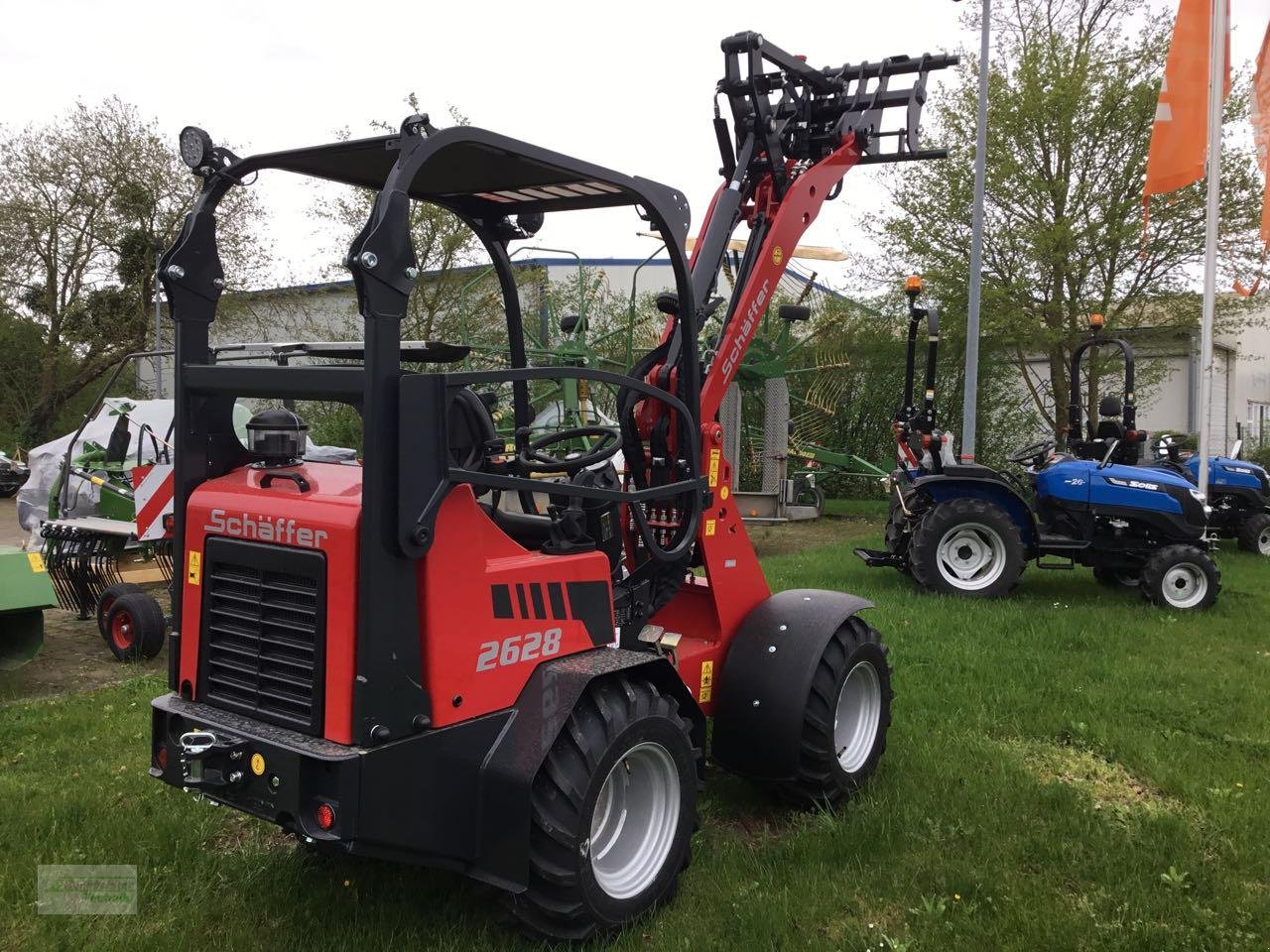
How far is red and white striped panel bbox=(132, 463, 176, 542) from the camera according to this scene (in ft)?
24.3

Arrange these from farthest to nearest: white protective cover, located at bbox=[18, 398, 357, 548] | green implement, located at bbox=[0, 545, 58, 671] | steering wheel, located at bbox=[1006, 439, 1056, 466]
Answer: steering wheel, located at bbox=[1006, 439, 1056, 466]
white protective cover, located at bbox=[18, 398, 357, 548]
green implement, located at bbox=[0, 545, 58, 671]

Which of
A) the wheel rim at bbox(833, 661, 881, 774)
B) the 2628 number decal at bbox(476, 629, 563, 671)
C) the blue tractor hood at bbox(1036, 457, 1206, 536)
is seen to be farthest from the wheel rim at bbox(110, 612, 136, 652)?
the blue tractor hood at bbox(1036, 457, 1206, 536)

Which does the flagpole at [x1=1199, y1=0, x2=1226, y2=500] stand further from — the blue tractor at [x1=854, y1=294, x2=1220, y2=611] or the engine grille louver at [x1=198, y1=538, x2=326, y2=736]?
the engine grille louver at [x1=198, y1=538, x2=326, y2=736]

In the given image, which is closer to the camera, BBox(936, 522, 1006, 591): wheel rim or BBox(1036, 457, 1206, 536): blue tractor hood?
BBox(1036, 457, 1206, 536): blue tractor hood

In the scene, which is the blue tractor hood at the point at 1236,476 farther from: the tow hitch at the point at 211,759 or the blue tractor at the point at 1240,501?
the tow hitch at the point at 211,759

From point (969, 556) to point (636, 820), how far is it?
630 cm

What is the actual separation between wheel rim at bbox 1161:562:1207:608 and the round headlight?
26.0 ft

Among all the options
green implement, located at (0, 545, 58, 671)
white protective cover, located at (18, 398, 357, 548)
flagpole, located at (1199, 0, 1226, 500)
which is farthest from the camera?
flagpole, located at (1199, 0, 1226, 500)

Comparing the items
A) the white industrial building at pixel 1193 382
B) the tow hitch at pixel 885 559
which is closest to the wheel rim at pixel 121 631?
the tow hitch at pixel 885 559

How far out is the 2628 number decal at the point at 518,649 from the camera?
2990mm

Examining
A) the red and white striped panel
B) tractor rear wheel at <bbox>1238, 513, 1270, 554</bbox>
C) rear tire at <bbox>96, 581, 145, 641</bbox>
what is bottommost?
rear tire at <bbox>96, 581, 145, 641</bbox>

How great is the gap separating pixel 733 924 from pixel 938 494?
21.0ft

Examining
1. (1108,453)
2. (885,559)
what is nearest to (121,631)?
(885,559)

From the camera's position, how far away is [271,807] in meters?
2.79
